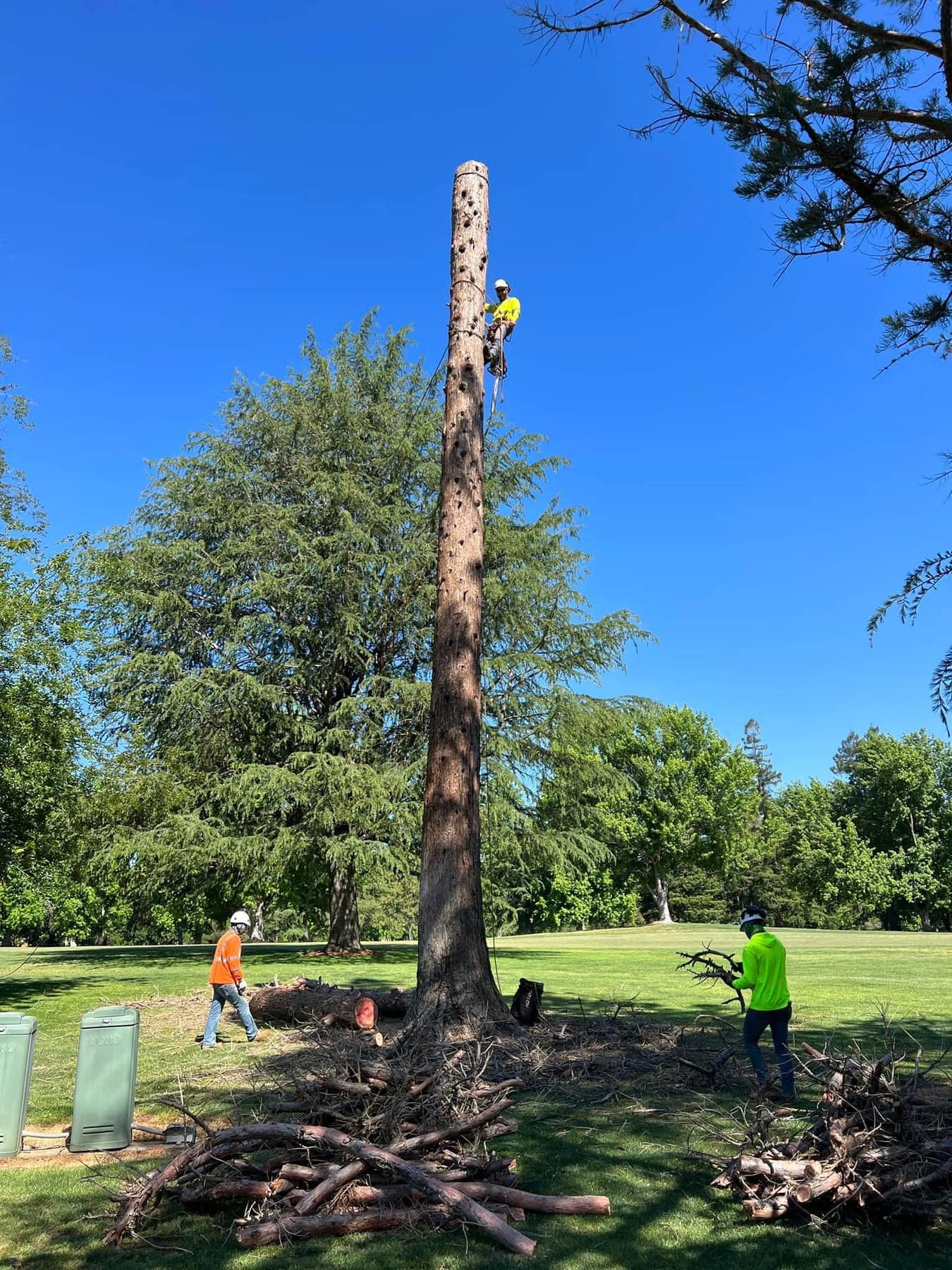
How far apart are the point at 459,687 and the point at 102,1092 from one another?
16.3 ft

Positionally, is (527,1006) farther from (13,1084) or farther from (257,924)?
(257,924)

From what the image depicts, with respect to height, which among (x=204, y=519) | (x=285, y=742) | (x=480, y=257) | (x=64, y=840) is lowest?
(x=64, y=840)

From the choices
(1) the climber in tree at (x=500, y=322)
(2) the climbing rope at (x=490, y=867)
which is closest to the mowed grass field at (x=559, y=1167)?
(2) the climbing rope at (x=490, y=867)

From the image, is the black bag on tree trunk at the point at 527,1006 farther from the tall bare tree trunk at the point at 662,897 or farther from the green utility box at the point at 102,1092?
the tall bare tree trunk at the point at 662,897

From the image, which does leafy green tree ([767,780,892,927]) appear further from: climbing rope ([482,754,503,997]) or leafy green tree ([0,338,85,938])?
leafy green tree ([0,338,85,938])

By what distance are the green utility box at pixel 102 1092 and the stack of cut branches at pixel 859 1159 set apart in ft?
14.0

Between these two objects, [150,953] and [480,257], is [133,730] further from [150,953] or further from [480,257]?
[480,257]

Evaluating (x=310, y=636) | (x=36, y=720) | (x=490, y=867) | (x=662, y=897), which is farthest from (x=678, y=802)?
(x=36, y=720)

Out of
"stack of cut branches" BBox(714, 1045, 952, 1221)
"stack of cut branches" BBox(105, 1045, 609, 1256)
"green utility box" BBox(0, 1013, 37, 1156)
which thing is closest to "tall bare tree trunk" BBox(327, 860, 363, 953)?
"green utility box" BBox(0, 1013, 37, 1156)

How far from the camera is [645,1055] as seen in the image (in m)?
8.80

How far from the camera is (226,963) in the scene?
1074cm

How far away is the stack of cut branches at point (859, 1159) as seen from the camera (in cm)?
497

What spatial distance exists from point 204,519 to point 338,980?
1248cm

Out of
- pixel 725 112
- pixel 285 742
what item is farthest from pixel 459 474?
pixel 285 742
